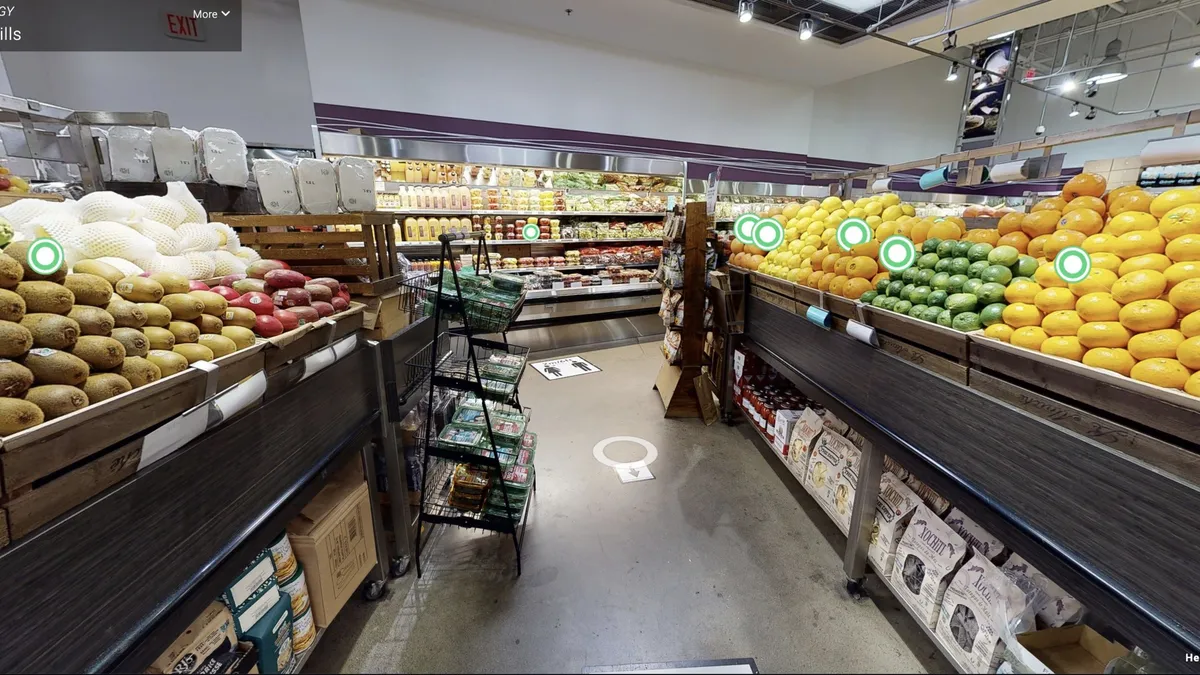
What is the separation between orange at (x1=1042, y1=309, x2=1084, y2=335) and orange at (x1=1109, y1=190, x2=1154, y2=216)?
0.43 meters

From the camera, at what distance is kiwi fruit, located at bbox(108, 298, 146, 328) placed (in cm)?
103

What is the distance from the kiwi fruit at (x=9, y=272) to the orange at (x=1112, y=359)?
2429 mm

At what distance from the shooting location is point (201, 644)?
1.14 m

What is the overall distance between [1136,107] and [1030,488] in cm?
1630

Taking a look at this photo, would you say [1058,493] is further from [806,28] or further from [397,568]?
[806,28]

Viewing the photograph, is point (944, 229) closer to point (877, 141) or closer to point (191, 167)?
point (191, 167)

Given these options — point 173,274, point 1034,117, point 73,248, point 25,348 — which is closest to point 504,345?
point 173,274

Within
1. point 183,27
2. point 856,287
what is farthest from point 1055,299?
point 183,27

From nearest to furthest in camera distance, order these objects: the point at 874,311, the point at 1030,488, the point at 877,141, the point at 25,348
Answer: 1. the point at 25,348
2. the point at 1030,488
3. the point at 874,311
4. the point at 877,141

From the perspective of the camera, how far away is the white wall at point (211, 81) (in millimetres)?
4340

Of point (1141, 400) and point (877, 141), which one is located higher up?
point (877, 141)

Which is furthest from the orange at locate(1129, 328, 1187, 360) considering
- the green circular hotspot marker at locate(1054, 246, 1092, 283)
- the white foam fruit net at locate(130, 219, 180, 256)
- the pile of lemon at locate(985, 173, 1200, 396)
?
the white foam fruit net at locate(130, 219, 180, 256)

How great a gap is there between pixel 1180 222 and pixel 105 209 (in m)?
3.12

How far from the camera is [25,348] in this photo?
83 centimetres
